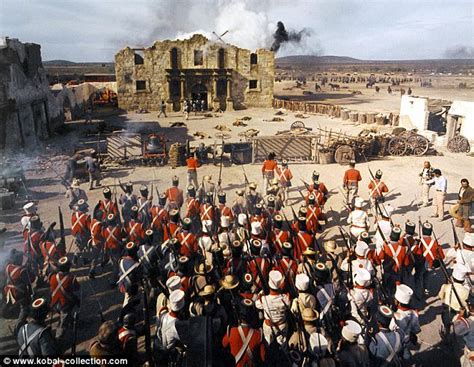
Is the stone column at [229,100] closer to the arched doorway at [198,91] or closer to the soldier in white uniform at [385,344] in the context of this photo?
the arched doorway at [198,91]

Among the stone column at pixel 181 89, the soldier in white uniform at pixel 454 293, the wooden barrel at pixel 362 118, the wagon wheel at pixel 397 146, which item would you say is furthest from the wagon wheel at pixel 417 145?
the stone column at pixel 181 89

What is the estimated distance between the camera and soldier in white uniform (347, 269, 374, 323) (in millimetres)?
6172

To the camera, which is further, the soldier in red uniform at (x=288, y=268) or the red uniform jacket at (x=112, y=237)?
the red uniform jacket at (x=112, y=237)

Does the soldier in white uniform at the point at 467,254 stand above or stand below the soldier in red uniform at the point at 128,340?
above

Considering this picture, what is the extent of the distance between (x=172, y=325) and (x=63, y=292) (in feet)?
8.18

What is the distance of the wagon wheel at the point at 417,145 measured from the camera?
19969mm

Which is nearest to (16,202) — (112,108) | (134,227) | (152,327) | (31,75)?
(134,227)

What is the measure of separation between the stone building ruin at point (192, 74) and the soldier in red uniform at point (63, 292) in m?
33.8

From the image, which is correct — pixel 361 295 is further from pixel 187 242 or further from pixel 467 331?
pixel 187 242

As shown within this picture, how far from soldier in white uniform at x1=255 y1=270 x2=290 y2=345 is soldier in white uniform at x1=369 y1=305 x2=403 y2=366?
1.32 metres

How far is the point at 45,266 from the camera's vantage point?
8.05m

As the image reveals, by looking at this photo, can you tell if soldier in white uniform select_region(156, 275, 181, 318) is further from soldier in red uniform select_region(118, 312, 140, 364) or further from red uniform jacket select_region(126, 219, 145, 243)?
red uniform jacket select_region(126, 219, 145, 243)

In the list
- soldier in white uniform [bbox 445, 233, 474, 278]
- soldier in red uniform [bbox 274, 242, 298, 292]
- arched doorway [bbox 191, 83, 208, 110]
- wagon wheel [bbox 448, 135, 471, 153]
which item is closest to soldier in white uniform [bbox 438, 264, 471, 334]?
soldier in white uniform [bbox 445, 233, 474, 278]

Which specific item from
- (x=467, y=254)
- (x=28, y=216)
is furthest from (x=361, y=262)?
(x=28, y=216)
